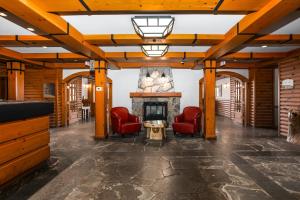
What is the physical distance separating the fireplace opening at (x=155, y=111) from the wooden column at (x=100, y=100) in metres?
2.57

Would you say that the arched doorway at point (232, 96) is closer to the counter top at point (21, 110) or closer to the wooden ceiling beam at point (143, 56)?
the wooden ceiling beam at point (143, 56)

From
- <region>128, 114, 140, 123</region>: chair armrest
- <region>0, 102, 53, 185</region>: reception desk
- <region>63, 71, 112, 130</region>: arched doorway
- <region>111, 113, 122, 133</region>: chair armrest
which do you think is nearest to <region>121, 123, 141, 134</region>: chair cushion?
<region>111, 113, 122, 133</region>: chair armrest

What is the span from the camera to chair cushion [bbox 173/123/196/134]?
24.3ft

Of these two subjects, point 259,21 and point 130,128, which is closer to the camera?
point 259,21

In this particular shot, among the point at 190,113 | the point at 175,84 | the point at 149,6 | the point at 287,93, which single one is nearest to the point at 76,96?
the point at 175,84

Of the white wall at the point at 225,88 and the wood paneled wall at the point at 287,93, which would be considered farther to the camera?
the white wall at the point at 225,88

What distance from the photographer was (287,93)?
24.4ft

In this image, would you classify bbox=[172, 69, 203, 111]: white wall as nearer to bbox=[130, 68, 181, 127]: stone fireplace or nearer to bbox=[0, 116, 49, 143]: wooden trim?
bbox=[130, 68, 181, 127]: stone fireplace

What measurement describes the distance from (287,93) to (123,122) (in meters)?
5.55

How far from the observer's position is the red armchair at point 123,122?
7.40m

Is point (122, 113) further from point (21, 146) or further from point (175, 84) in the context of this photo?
point (21, 146)

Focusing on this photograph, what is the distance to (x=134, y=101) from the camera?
9.58m

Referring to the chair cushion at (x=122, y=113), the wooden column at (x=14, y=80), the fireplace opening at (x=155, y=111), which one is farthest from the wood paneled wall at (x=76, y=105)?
the chair cushion at (x=122, y=113)

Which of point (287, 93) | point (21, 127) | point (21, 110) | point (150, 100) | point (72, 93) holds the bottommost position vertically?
point (21, 127)
